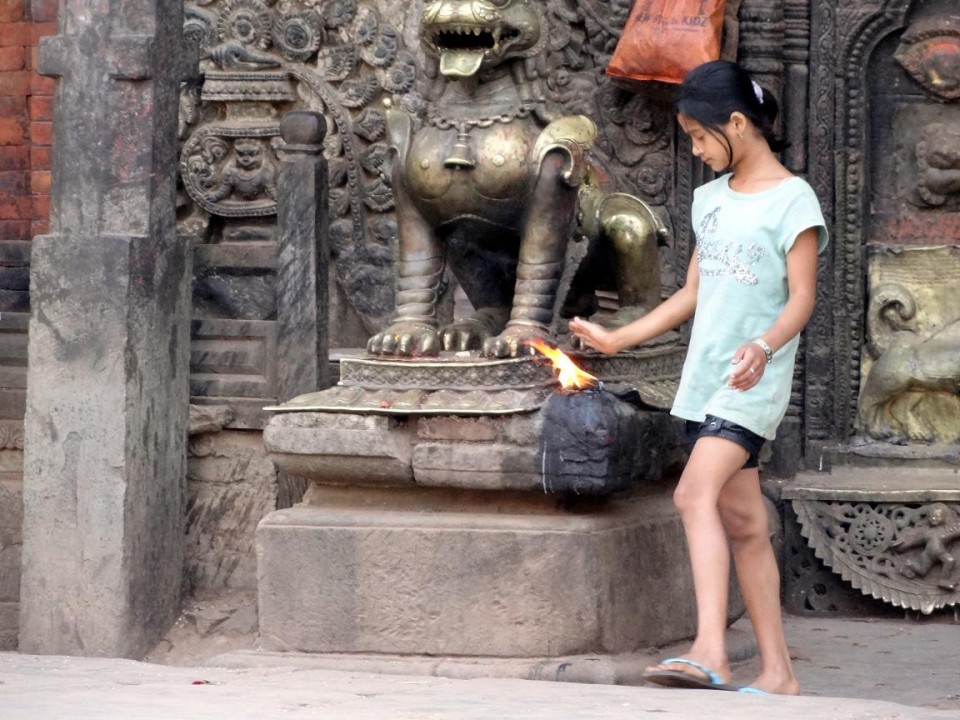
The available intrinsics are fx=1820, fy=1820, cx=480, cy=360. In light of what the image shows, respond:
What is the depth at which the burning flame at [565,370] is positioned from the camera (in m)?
4.75

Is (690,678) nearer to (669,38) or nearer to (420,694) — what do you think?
(420,694)

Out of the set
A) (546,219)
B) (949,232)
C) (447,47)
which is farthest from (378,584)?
(949,232)

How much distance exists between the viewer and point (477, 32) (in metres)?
4.82

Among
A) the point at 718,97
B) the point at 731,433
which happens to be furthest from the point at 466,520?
the point at 718,97

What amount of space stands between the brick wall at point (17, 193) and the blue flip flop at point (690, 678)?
2838 millimetres

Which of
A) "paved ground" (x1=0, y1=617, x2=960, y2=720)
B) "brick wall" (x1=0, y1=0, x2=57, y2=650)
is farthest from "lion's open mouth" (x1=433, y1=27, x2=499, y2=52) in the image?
"brick wall" (x1=0, y1=0, x2=57, y2=650)

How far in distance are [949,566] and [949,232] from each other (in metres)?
1.17

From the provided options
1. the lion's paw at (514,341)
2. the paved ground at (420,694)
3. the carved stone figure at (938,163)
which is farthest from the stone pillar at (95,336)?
the carved stone figure at (938,163)

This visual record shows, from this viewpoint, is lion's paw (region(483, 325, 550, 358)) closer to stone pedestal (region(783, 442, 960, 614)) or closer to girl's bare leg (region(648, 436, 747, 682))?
girl's bare leg (region(648, 436, 747, 682))

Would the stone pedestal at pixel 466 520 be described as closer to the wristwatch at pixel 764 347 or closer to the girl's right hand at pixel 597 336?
the girl's right hand at pixel 597 336

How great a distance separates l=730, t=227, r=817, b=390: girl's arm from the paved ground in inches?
29.1

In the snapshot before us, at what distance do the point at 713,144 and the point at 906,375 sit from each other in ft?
6.26

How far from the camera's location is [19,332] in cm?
638

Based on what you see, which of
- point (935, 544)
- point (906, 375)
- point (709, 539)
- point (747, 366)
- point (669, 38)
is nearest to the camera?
point (747, 366)
